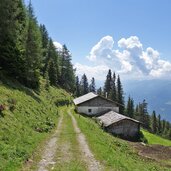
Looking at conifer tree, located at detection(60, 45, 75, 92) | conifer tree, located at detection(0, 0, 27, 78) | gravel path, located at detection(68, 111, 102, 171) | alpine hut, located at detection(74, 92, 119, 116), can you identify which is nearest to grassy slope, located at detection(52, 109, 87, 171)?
gravel path, located at detection(68, 111, 102, 171)

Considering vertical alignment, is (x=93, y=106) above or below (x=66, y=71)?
below

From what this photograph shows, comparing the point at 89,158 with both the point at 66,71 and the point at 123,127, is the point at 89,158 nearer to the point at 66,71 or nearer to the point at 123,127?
the point at 123,127

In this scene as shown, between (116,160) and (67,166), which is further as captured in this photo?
(116,160)

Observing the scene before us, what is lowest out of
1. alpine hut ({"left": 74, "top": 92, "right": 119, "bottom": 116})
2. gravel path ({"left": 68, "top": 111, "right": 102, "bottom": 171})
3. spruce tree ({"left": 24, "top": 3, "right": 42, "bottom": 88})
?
gravel path ({"left": 68, "top": 111, "right": 102, "bottom": 171})

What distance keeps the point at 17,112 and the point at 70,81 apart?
4465 inches

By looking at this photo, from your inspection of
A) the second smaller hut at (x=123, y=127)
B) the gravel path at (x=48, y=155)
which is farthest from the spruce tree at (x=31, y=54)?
the gravel path at (x=48, y=155)

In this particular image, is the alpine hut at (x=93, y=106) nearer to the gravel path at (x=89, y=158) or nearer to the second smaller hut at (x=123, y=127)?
the second smaller hut at (x=123, y=127)

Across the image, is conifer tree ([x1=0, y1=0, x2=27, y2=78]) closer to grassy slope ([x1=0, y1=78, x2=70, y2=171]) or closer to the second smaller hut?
grassy slope ([x1=0, y1=78, x2=70, y2=171])

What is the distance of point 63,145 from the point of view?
27078 mm

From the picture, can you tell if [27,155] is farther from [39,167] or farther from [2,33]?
[2,33]

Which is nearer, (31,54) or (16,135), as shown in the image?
(16,135)

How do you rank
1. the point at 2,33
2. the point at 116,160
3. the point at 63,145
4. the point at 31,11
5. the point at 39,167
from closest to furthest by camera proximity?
the point at 39,167 < the point at 116,160 < the point at 63,145 < the point at 2,33 < the point at 31,11

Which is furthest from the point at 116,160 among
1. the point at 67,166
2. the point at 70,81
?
the point at 70,81

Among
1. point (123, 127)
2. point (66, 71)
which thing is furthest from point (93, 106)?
point (66, 71)
